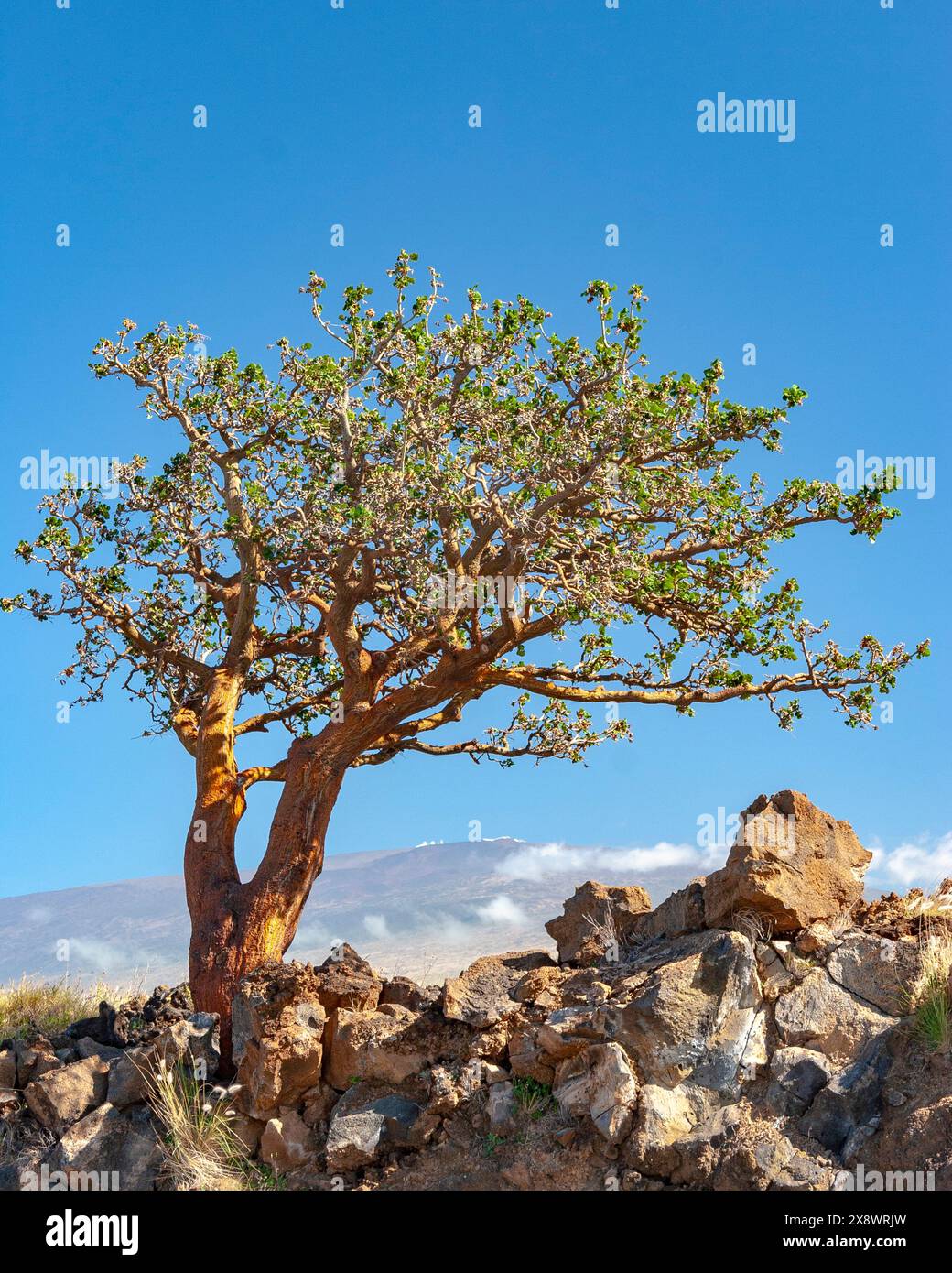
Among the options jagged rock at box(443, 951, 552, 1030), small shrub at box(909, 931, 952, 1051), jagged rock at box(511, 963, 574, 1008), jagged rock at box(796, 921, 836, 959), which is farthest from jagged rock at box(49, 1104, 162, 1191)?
small shrub at box(909, 931, 952, 1051)

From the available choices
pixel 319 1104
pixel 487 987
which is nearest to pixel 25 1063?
pixel 319 1104

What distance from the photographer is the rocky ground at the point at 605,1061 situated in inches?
414

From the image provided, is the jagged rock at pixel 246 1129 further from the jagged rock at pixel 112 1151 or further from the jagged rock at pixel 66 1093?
the jagged rock at pixel 66 1093

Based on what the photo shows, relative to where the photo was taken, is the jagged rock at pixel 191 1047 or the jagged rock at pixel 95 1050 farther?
the jagged rock at pixel 95 1050

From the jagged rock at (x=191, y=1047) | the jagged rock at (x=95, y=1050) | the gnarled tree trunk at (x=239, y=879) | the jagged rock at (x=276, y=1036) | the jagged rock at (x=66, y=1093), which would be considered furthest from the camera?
the gnarled tree trunk at (x=239, y=879)

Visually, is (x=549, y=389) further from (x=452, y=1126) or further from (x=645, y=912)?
(x=452, y=1126)

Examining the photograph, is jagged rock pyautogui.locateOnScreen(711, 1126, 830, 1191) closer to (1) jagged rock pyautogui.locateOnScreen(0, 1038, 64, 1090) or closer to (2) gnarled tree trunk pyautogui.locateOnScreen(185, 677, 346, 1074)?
(2) gnarled tree trunk pyautogui.locateOnScreen(185, 677, 346, 1074)

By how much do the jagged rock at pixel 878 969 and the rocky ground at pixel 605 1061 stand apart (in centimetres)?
2

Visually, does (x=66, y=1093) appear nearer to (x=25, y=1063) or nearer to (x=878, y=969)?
(x=25, y=1063)

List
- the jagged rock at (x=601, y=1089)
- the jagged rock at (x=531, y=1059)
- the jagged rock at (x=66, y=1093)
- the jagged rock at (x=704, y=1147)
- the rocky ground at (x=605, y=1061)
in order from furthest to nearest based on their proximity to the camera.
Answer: the jagged rock at (x=66, y=1093) < the jagged rock at (x=531, y=1059) < the jagged rock at (x=601, y=1089) < the rocky ground at (x=605, y=1061) < the jagged rock at (x=704, y=1147)

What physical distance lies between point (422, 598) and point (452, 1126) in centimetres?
692

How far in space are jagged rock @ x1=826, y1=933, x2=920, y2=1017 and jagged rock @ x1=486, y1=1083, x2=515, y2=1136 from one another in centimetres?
355

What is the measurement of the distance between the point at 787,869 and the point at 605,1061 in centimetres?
282

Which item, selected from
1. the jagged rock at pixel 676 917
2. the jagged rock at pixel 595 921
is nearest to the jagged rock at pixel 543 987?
the jagged rock at pixel 595 921
